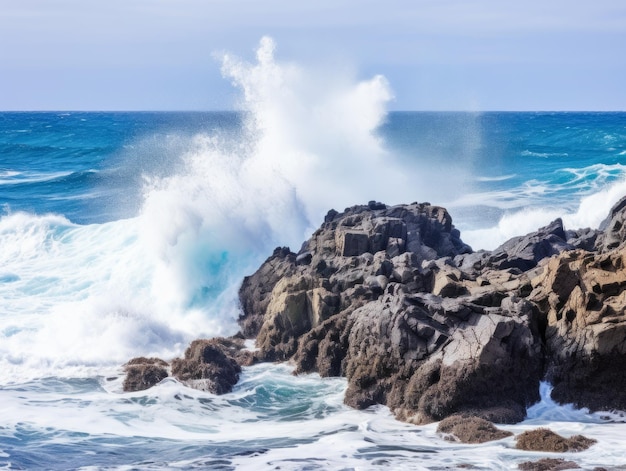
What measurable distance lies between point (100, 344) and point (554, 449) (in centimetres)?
1054

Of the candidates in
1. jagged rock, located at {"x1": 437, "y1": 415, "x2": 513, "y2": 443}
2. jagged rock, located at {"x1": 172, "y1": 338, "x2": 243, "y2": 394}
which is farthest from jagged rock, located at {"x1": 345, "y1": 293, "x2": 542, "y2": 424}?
jagged rock, located at {"x1": 172, "y1": 338, "x2": 243, "y2": 394}

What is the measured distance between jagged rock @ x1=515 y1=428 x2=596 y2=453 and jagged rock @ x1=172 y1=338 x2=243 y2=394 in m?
5.87

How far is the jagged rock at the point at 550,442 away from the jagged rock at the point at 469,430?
16.0 inches

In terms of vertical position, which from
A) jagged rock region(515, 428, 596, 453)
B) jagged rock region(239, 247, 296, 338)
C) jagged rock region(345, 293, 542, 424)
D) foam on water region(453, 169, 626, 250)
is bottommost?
jagged rock region(515, 428, 596, 453)

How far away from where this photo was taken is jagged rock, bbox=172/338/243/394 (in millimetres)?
16953

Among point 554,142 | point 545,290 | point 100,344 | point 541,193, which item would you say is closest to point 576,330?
point 545,290

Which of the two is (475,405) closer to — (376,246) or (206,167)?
(376,246)

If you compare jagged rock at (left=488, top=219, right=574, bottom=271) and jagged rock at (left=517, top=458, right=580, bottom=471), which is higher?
jagged rock at (left=488, top=219, right=574, bottom=271)

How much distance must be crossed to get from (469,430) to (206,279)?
11411mm

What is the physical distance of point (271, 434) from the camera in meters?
14.7

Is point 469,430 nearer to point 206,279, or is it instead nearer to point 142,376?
point 142,376

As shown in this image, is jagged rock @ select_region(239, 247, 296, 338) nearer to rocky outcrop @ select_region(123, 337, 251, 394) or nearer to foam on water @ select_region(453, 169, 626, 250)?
rocky outcrop @ select_region(123, 337, 251, 394)

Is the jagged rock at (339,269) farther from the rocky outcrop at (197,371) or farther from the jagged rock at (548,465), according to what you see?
the jagged rock at (548,465)

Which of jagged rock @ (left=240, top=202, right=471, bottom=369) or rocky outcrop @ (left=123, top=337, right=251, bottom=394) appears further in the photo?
jagged rock @ (left=240, top=202, right=471, bottom=369)
